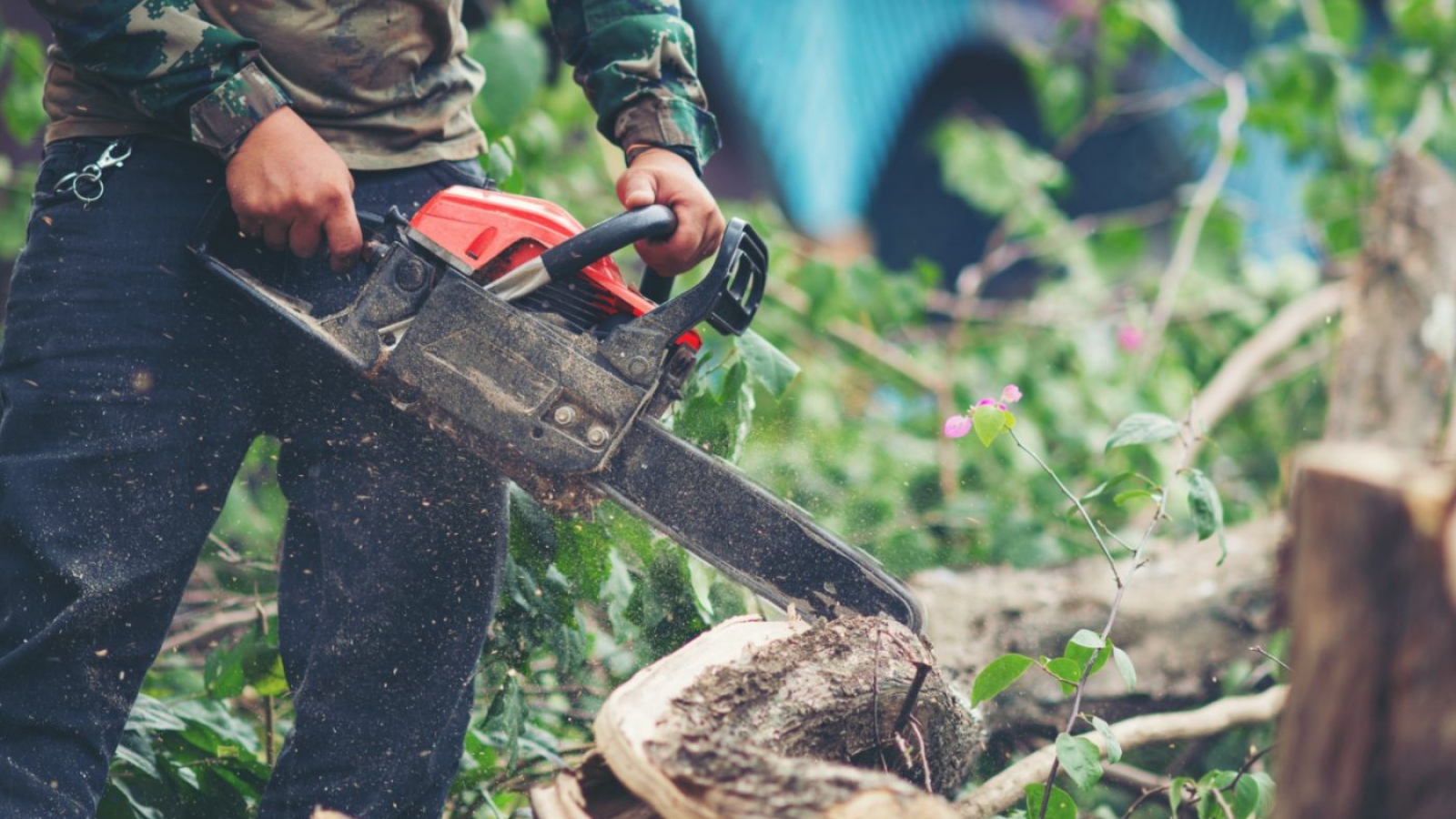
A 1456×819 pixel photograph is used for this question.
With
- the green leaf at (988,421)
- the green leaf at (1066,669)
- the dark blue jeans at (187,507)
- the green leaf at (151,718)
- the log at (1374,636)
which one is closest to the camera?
the log at (1374,636)

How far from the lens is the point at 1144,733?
1.82 m

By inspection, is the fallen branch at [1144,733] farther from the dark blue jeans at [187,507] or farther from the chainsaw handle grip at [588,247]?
the chainsaw handle grip at [588,247]

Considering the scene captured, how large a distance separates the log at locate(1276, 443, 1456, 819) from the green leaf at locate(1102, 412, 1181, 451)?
0.87m

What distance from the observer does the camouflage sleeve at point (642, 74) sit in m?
1.62

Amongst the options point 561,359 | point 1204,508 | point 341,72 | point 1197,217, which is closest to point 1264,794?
point 1204,508

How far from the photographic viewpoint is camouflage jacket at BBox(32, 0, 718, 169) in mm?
1250

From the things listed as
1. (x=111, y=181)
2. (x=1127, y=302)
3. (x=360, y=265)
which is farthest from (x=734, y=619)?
(x=1127, y=302)

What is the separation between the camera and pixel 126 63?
4.09 feet

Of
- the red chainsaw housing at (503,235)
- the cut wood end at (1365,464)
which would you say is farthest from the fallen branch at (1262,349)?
the cut wood end at (1365,464)

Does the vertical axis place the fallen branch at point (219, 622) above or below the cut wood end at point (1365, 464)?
below

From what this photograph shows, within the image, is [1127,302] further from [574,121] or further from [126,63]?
[126,63]

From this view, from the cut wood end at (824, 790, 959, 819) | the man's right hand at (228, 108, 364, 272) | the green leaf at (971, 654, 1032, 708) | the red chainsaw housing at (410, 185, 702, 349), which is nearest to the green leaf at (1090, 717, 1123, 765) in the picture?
the green leaf at (971, 654, 1032, 708)

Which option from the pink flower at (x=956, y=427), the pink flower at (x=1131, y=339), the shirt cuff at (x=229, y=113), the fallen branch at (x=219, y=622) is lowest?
the fallen branch at (x=219, y=622)

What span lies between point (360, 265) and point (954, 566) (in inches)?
70.8
